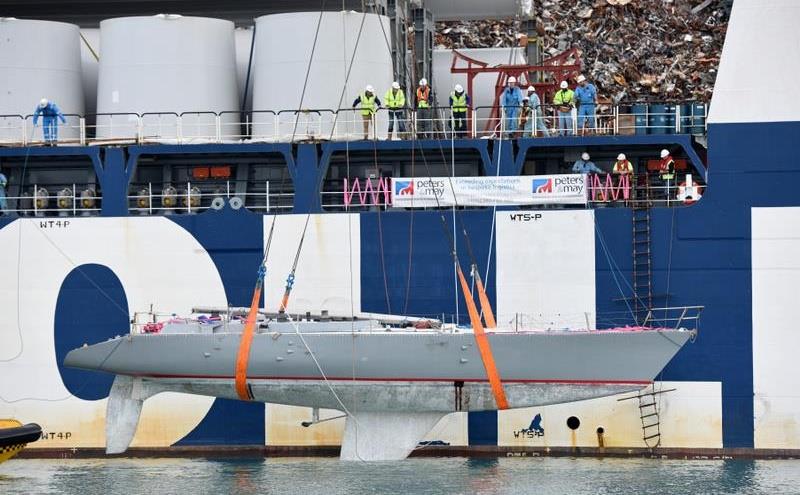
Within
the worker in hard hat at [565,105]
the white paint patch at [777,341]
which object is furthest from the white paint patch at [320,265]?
the white paint patch at [777,341]

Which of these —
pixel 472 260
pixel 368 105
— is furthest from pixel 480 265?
pixel 368 105

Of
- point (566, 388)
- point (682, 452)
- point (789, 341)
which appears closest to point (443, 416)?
point (566, 388)

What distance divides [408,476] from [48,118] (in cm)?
1080

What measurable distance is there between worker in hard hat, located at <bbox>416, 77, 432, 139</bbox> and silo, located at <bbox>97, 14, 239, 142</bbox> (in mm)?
4139

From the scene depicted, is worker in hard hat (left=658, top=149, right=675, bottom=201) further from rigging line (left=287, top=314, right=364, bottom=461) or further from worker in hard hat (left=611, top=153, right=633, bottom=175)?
rigging line (left=287, top=314, right=364, bottom=461)

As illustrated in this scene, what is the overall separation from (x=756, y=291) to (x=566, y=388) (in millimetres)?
4167

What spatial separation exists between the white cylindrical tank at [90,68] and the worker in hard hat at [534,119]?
1006 cm

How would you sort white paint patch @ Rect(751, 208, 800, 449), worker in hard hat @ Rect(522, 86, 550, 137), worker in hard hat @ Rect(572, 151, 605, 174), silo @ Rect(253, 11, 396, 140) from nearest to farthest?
white paint patch @ Rect(751, 208, 800, 449) < worker in hard hat @ Rect(572, 151, 605, 174) < worker in hard hat @ Rect(522, 86, 550, 137) < silo @ Rect(253, 11, 396, 140)

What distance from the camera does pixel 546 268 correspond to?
30328mm

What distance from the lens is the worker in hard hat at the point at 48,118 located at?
3306 cm

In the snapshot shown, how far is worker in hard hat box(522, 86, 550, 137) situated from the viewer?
104 ft

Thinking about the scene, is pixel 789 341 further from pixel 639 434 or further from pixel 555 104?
pixel 555 104

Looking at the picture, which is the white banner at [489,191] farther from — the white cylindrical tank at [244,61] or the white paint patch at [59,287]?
the white cylindrical tank at [244,61]

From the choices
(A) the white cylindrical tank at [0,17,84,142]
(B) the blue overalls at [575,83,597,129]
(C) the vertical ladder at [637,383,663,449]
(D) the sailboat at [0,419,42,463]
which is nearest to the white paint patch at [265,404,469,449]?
(C) the vertical ladder at [637,383,663,449]
